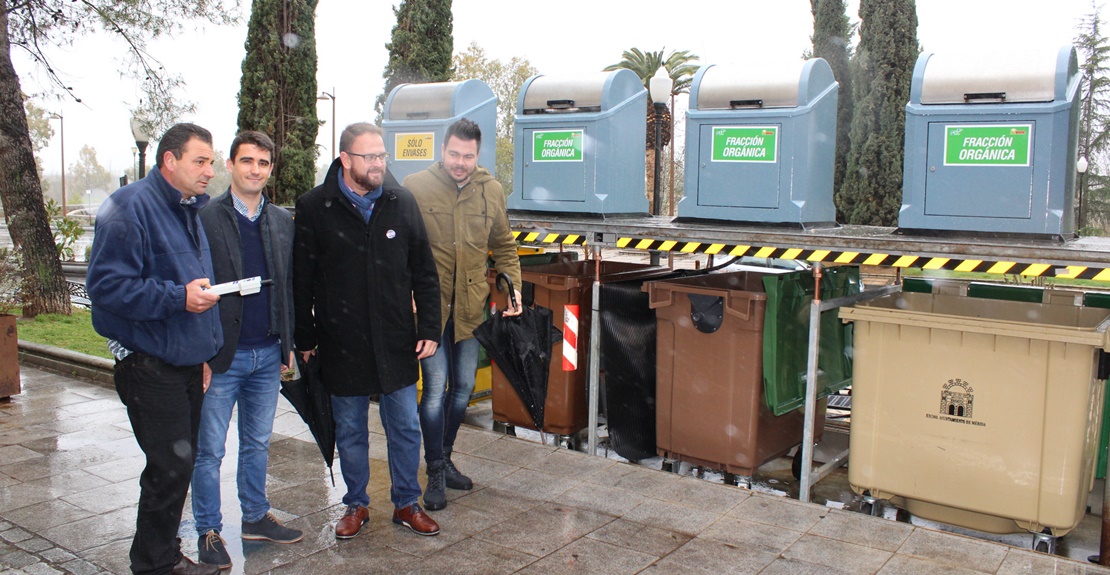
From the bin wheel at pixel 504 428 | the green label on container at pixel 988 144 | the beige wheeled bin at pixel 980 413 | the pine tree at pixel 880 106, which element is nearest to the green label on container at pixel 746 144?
the green label on container at pixel 988 144

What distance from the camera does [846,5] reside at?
88.2 feet

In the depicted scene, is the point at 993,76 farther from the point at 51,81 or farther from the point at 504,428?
the point at 51,81

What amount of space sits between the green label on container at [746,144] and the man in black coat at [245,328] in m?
2.75

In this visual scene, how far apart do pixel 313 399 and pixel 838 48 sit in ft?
82.9

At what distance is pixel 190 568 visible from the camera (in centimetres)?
369

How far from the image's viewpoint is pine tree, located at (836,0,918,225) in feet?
74.9

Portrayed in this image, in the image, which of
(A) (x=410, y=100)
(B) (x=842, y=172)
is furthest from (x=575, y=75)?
(B) (x=842, y=172)

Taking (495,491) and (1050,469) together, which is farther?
(495,491)

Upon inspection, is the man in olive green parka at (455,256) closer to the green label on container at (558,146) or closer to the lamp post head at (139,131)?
the green label on container at (558,146)

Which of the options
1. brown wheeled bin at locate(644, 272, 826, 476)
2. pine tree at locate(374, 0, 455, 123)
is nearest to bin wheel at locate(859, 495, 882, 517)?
brown wheeled bin at locate(644, 272, 826, 476)

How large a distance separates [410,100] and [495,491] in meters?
3.65

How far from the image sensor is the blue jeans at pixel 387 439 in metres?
4.23

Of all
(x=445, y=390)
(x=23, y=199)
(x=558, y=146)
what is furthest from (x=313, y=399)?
(x=23, y=199)

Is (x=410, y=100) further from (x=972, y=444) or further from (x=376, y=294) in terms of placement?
(x=972, y=444)
